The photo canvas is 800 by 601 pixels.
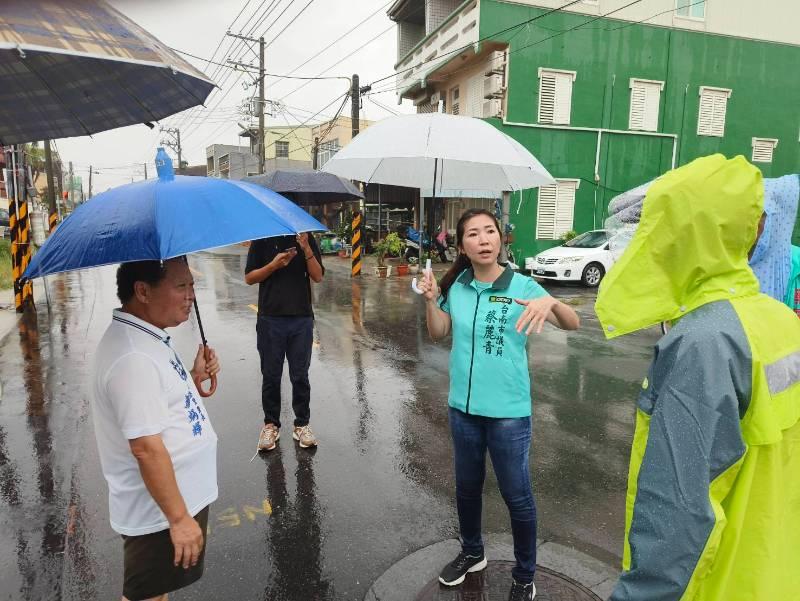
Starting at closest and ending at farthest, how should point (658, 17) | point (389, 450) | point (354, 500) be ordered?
1. point (354, 500)
2. point (389, 450)
3. point (658, 17)

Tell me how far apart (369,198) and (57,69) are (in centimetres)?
2094

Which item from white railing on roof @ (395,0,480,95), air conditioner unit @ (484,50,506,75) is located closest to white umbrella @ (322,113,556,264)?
white railing on roof @ (395,0,480,95)

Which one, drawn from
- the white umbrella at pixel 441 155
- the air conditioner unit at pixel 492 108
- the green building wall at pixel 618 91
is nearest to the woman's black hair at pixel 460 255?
the white umbrella at pixel 441 155

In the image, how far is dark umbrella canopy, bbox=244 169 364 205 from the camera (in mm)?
4703

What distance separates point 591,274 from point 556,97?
22.6 feet

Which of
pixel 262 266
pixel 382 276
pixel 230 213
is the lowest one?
pixel 382 276

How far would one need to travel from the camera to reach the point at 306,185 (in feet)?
15.6

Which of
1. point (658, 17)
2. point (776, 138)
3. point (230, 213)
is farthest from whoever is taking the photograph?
point (776, 138)

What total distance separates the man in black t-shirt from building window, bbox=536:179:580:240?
15.1 m

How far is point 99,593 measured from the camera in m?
2.71

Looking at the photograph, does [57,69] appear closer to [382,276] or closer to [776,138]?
[382,276]

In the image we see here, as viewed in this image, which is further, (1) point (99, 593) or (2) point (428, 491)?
(2) point (428, 491)

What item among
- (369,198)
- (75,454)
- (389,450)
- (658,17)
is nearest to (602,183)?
(658,17)

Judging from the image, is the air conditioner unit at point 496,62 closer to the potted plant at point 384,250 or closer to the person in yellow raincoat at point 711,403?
the potted plant at point 384,250
